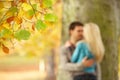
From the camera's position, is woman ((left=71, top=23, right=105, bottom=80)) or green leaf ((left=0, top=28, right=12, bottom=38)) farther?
woman ((left=71, top=23, right=105, bottom=80))

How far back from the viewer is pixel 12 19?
17.1 ft

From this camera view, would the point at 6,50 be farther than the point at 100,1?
No

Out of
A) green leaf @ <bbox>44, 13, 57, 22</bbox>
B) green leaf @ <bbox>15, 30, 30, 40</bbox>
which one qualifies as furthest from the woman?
green leaf @ <bbox>15, 30, 30, 40</bbox>

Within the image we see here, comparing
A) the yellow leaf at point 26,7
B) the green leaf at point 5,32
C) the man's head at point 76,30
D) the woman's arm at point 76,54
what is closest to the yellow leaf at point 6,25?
the green leaf at point 5,32

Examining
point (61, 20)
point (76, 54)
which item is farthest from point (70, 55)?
point (61, 20)

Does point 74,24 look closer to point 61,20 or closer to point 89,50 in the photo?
point 89,50

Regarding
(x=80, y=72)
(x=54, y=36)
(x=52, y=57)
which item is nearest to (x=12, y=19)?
(x=80, y=72)

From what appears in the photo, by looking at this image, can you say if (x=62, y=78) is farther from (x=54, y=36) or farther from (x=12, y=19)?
(x=54, y=36)

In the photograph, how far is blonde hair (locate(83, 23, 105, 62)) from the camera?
703 cm

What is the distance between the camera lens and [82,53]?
6980 mm

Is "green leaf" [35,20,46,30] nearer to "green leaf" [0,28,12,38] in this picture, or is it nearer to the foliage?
the foliage

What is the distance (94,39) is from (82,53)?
0.95 feet

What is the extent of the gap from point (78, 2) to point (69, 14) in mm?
226

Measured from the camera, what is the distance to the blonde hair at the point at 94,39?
7027 mm
